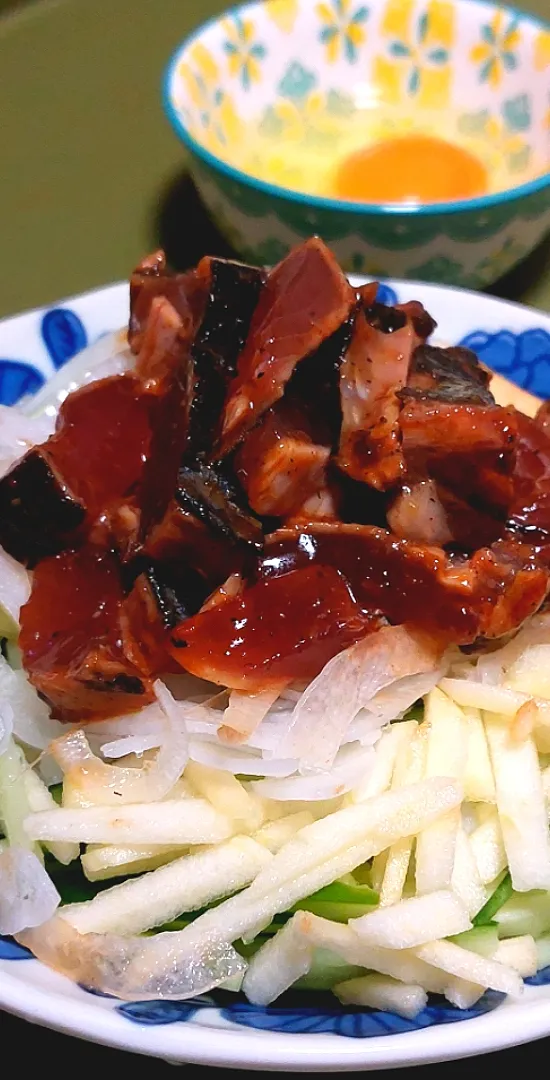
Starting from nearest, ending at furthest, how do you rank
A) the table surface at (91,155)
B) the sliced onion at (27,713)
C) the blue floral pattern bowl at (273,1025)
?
the blue floral pattern bowl at (273,1025)
the sliced onion at (27,713)
the table surface at (91,155)

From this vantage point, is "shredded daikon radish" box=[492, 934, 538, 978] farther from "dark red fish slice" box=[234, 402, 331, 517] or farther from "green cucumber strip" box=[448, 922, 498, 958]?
"dark red fish slice" box=[234, 402, 331, 517]

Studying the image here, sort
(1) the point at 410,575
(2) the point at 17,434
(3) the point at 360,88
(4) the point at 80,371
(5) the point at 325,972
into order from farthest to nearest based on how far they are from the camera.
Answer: (3) the point at 360,88 → (4) the point at 80,371 → (2) the point at 17,434 → (1) the point at 410,575 → (5) the point at 325,972

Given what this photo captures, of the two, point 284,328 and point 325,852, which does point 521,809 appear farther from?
point 284,328

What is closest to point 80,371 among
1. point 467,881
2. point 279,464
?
point 279,464

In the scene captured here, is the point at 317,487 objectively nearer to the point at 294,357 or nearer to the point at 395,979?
the point at 294,357

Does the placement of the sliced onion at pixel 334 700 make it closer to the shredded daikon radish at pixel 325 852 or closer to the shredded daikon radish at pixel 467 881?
the shredded daikon radish at pixel 325 852

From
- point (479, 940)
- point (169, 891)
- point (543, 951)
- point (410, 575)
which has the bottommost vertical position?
point (543, 951)

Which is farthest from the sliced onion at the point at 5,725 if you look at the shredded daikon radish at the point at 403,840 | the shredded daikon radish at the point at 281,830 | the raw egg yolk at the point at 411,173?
the raw egg yolk at the point at 411,173
